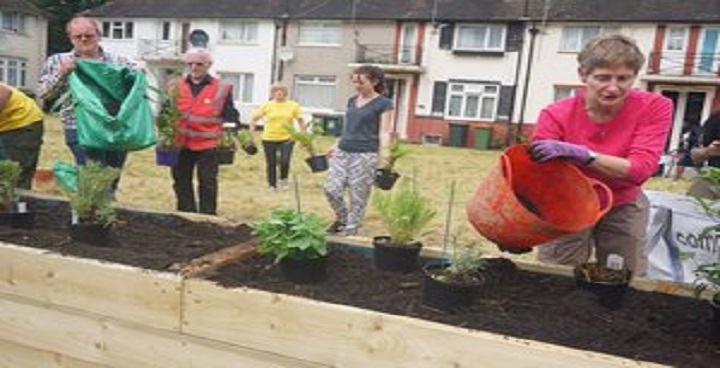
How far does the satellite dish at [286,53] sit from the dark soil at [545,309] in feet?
86.7

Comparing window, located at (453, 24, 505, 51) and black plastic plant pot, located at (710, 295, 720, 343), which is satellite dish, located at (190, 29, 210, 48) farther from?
black plastic plant pot, located at (710, 295, 720, 343)

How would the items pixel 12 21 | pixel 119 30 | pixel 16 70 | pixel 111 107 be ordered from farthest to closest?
pixel 16 70 < pixel 12 21 < pixel 119 30 < pixel 111 107

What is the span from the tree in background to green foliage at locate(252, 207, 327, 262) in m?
40.9

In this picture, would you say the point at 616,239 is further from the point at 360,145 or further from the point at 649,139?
the point at 360,145

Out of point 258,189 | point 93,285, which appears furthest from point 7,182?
point 258,189

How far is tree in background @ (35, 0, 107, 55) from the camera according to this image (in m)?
38.8

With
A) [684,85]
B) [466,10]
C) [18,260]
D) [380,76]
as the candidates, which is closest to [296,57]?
[466,10]

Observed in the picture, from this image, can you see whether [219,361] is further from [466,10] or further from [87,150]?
[466,10]

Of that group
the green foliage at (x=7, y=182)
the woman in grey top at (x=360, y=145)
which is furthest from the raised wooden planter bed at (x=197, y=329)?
the woman in grey top at (x=360, y=145)

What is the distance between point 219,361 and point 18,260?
811 mm

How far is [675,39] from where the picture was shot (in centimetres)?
2330

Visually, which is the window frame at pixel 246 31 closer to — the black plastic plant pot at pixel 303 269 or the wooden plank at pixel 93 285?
the wooden plank at pixel 93 285

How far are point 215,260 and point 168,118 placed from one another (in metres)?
2.48

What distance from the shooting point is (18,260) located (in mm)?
2193
